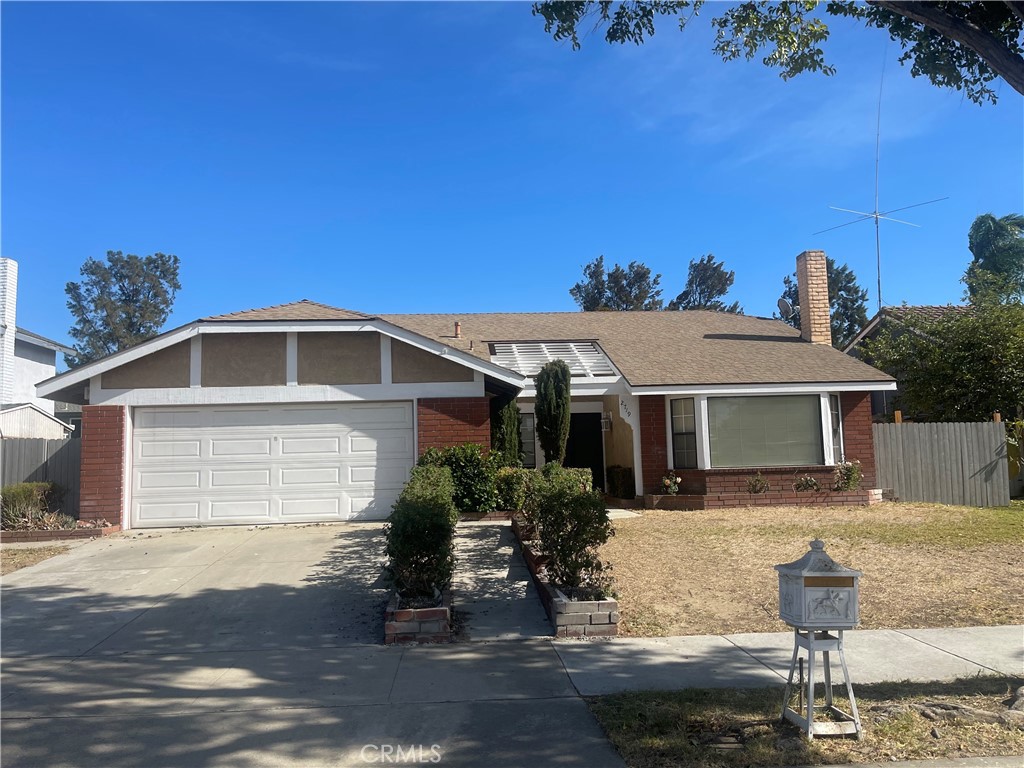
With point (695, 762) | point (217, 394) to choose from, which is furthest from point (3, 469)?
point (695, 762)

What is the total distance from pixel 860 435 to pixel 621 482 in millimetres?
5155

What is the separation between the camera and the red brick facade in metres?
14.8

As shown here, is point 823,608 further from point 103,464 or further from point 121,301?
point 121,301

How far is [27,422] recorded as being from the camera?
22172 millimetres

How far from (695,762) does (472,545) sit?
21.4 ft

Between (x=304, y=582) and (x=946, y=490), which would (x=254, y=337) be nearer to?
(x=304, y=582)

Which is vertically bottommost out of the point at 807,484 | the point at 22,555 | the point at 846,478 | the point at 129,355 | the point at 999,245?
the point at 22,555

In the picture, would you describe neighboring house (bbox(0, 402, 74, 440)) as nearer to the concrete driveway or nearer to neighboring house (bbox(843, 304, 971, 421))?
the concrete driveway

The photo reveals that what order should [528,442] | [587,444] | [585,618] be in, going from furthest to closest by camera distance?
1. [587,444]
2. [528,442]
3. [585,618]

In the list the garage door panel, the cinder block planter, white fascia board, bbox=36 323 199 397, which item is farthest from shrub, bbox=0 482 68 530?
the cinder block planter

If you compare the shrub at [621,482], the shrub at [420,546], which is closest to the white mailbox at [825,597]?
the shrub at [420,546]

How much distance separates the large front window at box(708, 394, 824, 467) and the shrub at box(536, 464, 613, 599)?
27.4 ft

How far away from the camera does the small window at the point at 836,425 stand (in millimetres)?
15438

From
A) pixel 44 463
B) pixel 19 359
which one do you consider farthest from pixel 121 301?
pixel 44 463
